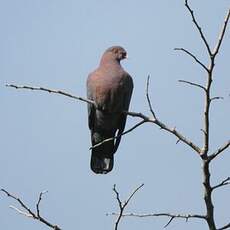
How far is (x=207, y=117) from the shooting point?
4262 millimetres

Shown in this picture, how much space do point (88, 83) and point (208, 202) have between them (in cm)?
297

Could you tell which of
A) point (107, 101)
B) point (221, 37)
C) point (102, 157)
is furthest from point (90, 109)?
point (221, 37)

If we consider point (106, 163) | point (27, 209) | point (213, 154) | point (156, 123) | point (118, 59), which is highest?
point (118, 59)

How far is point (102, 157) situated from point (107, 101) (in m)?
0.83

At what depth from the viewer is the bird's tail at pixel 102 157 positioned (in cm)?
734

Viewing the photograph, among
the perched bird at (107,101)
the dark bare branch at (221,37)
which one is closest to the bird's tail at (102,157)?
the perched bird at (107,101)

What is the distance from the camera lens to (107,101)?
266 inches

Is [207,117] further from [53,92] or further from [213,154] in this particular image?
[53,92]

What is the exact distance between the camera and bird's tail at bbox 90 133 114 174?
7.34 meters

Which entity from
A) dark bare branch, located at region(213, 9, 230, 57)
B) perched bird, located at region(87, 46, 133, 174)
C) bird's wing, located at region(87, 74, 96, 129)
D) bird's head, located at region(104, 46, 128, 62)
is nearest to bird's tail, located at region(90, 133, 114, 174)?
perched bird, located at region(87, 46, 133, 174)

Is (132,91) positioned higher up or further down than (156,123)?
higher up

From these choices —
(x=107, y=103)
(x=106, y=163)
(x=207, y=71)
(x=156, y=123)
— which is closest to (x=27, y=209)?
(x=156, y=123)

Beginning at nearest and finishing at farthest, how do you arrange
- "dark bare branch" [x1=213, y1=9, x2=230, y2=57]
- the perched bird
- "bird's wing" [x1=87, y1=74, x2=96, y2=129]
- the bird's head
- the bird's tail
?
"dark bare branch" [x1=213, y1=9, x2=230, y2=57], the perched bird, "bird's wing" [x1=87, y1=74, x2=96, y2=129], the bird's head, the bird's tail

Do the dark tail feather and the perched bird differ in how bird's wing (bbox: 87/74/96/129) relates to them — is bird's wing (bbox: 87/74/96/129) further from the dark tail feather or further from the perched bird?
the dark tail feather
